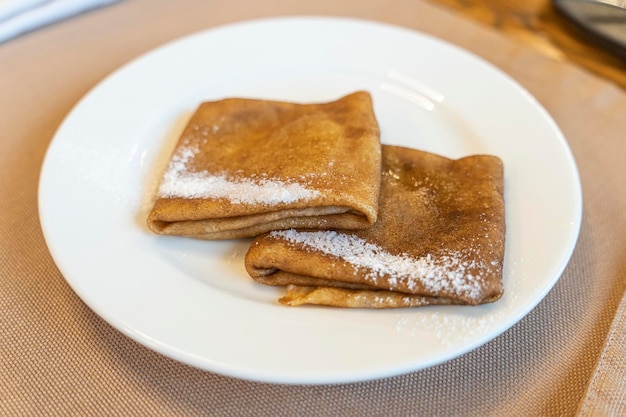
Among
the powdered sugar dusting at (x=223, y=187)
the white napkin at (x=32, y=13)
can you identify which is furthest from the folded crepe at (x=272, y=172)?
the white napkin at (x=32, y=13)

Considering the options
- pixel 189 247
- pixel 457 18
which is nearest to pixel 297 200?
pixel 189 247

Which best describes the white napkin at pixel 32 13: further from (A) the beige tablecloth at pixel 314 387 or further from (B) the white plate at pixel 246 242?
(B) the white plate at pixel 246 242

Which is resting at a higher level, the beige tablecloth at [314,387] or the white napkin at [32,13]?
the white napkin at [32,13]

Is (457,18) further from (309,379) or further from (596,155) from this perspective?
(309,379)

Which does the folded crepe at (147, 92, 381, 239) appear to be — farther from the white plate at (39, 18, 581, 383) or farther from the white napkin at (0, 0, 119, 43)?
the white napkin at (0, 0, 119, 43)

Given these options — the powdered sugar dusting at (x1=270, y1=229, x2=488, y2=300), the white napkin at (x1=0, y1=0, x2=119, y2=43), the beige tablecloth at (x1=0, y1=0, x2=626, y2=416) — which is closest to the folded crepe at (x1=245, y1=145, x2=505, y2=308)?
the powdered sugar dusting at (x1=270, y1=229, x2=488, y2=300)

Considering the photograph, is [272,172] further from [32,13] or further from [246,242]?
[32,13]
